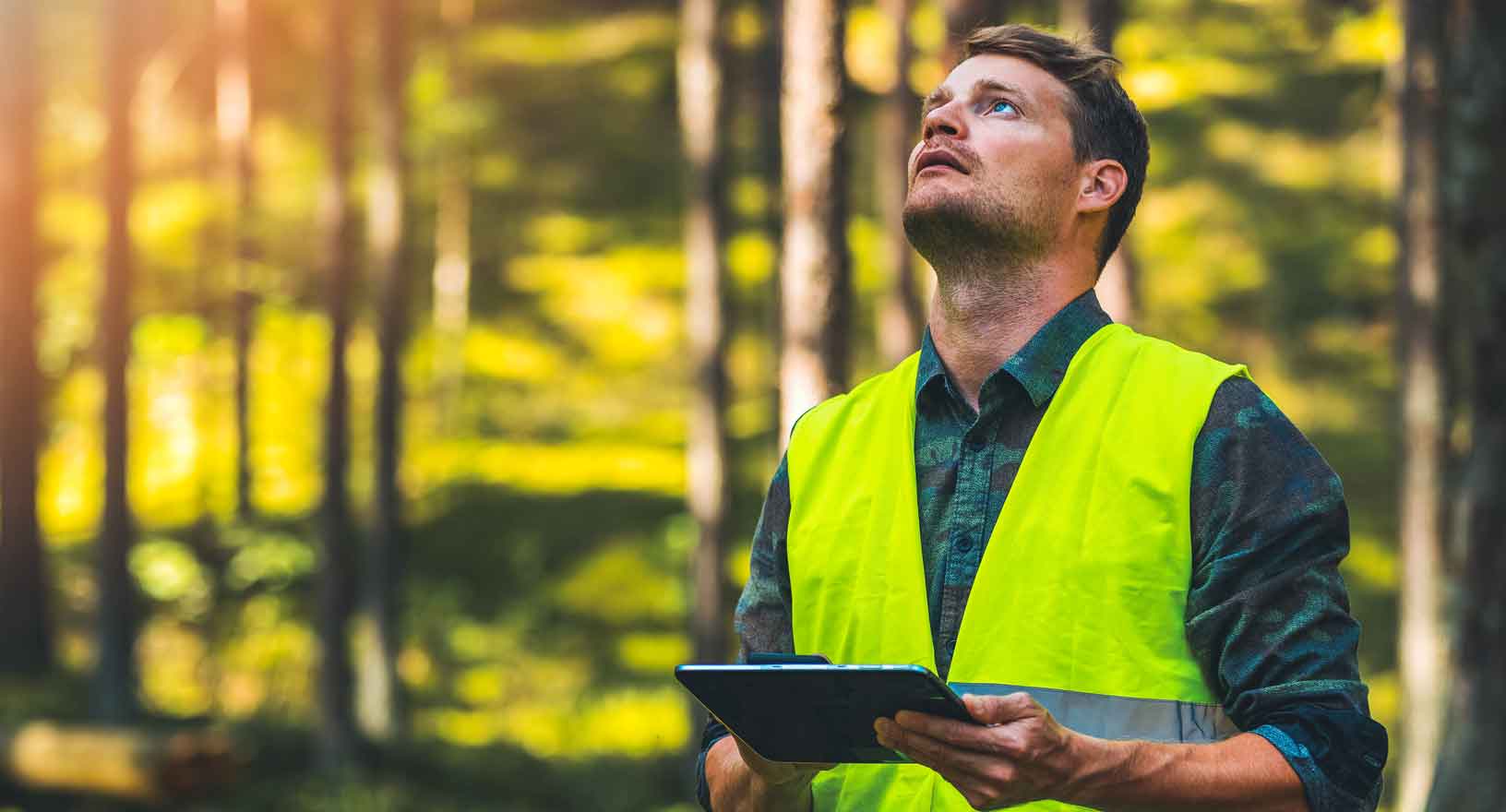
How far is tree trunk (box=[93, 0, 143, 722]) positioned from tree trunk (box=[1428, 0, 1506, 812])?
12.5m

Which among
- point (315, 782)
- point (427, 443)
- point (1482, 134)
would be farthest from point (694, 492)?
point (427, 443)

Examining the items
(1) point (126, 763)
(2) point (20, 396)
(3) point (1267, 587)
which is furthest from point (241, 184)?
(3) point (1267, 587)

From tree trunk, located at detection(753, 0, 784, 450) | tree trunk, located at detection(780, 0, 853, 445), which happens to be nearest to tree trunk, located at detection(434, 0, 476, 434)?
tree trunk, located at detection(753, 0, 784, 450)

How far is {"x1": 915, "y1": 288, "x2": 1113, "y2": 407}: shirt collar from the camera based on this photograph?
2803 millimetres

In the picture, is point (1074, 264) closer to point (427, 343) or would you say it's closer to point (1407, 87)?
point (1407, 87)

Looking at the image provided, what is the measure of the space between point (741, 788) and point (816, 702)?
0.51 m

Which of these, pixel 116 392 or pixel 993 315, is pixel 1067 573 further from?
pixel 116 392

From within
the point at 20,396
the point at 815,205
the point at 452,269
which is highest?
the point at 815,205

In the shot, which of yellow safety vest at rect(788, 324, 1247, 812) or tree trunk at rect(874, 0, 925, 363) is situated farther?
tree trunk at rect(874, 0, 925, 363)

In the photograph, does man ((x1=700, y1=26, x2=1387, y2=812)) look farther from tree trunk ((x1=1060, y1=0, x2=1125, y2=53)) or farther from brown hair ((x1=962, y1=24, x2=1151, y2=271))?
tree trunk ((x1=1060, y1=0, x2=1125, y2=53))

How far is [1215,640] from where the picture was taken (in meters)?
2.52

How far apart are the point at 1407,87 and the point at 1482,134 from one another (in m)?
4.92

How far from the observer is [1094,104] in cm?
295

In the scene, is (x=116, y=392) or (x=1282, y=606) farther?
(x=116, y=392)
